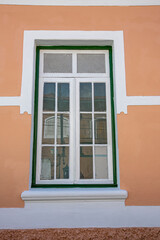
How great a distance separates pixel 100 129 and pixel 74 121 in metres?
0.46

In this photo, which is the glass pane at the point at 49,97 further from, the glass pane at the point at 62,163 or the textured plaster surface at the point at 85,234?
the textured plaster surface at the point at 85,234

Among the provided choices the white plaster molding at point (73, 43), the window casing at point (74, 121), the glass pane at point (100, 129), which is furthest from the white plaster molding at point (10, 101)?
the glass pane at point (100, 129)

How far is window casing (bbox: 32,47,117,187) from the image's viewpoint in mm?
3727

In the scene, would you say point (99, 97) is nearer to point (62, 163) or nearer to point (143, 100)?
point (143, 100)

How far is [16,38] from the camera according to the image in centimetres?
390

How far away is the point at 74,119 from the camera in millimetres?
3865

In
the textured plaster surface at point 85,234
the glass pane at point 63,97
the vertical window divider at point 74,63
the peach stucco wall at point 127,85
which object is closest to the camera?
the textured plaster surface at point 85,234

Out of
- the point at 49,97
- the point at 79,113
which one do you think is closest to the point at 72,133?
the point at 79,113

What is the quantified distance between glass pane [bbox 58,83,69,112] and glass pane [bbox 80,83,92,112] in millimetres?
246

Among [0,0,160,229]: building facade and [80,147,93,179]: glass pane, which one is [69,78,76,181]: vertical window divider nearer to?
[0,0,160,229]: building facade

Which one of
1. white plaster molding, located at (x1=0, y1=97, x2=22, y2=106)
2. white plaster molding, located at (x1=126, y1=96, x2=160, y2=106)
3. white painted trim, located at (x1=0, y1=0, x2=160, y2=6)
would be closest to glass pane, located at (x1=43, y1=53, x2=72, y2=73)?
white plaster molding, located at (x1=0, y1=97, x2=22, y2=106)

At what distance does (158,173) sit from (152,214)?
0.61 meters

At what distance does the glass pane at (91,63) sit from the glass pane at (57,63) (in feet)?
0.59

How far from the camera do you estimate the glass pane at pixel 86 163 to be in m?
3.73
